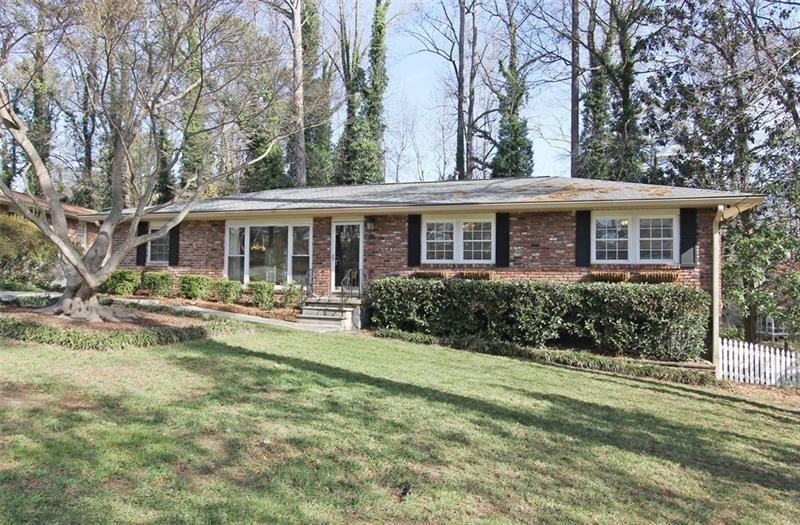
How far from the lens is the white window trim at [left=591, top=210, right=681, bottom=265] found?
439 inches

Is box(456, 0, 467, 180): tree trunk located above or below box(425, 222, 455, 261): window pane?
above

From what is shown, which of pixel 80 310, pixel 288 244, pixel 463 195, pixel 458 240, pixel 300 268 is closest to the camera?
pixel 80 310

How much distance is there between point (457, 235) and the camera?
12711 millimetres

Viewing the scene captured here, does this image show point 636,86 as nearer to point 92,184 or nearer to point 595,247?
point 595,247

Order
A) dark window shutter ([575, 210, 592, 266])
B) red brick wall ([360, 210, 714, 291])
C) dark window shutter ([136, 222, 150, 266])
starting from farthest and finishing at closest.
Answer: dark window shutter ([136, 222, 150, 266]) → dark window shutter ([575, 210, 592, 266]) → red brick wall ([360, 210, 714, 291])

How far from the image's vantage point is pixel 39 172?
358 inches

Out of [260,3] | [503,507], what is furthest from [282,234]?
[503,507]

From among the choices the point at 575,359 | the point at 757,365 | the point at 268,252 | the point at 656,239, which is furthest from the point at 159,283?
the point at 757,365

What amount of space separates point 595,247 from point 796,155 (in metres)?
9.81

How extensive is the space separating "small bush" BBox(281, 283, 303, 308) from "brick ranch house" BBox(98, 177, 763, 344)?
1.37 ft

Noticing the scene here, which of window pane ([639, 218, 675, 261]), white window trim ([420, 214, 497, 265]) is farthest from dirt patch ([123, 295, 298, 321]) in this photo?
window pane ([639, 218, 675, 261])

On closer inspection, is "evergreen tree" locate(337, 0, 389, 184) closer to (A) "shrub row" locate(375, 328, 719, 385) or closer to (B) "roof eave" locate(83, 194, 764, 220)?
(B) "roof eave" locate(83, 194, 764, 220)

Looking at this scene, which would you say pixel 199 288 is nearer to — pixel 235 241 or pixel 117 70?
pixel 235 241

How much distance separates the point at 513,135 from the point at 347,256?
50.7ft
